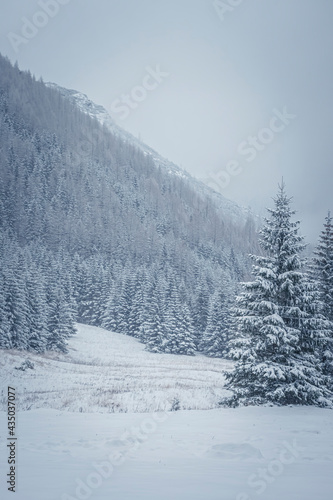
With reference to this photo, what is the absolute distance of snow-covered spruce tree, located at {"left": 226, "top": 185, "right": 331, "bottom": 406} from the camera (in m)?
12.8

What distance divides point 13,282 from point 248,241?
15365 cm

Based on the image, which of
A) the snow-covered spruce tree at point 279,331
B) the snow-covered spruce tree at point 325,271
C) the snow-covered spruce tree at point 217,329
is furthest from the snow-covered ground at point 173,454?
the snow-covered spruce tree at point 217,329

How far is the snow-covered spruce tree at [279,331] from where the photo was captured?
12.8 meters

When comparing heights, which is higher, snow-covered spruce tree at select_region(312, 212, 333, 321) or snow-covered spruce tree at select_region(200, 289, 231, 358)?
snow-covered spruce tree at select_region(312, 212, 333, 321)

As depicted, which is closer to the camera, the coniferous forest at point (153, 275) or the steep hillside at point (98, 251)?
the coniferous forest at point (153, 275)

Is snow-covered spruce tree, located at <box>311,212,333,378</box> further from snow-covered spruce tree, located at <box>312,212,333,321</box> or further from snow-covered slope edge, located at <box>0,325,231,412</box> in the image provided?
snow-covered slope edge, located at <box>0,325,231,412</box>

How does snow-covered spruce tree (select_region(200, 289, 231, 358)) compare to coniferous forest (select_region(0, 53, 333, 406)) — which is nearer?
coniferous forest (select_region(0, 53, 333, 406))

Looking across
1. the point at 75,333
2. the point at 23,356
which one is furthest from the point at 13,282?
the point at 75,333

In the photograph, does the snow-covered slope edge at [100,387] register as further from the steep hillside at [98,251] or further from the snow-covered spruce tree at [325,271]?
the snow-covered spruce tree at [325,271]

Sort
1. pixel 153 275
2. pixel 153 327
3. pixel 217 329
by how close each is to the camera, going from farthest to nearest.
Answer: pixel 153 275, pixel 217 329, pixel 153 327

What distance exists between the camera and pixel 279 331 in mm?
12695

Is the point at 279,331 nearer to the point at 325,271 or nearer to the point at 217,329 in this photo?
the point at 325,271

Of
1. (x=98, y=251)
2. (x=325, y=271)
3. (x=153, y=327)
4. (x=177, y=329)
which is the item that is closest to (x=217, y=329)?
(x=177, y=329)

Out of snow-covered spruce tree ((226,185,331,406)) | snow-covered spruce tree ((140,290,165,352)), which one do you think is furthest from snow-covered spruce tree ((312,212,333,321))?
snow-covered spruce tree ((140,290,165,352))
